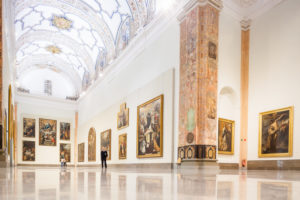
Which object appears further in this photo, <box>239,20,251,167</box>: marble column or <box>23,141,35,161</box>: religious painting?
<box>23,141,35,161</box>: religious painting

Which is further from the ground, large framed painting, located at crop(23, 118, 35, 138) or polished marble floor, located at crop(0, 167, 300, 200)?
polished marble floor, located at crop(0, 167, 300, 200)

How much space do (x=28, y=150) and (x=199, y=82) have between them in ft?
82.0

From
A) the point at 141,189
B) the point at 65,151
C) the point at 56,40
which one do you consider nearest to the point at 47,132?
the point at 65,151

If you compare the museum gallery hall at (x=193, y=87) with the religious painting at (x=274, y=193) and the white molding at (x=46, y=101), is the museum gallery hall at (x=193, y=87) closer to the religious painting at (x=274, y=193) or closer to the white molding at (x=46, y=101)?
the religious painting at (x=274, y=193)

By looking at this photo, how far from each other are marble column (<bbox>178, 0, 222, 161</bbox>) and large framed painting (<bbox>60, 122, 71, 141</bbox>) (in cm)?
2327

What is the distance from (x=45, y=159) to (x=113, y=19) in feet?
61.9

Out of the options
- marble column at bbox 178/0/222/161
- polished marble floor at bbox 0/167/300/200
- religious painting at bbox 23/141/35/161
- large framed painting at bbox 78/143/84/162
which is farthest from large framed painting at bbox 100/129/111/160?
polished marble floor at bbox 0/167/300/200

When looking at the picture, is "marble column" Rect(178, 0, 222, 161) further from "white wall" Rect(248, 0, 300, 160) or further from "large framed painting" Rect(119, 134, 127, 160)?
"large framed painting" Rect(119, 134, 127, 160)

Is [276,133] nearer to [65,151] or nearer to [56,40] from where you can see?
[56,40]

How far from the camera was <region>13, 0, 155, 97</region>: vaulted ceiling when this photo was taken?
61.1 feet

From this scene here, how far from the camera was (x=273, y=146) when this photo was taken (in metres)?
10.3

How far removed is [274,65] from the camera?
10836 millimetres

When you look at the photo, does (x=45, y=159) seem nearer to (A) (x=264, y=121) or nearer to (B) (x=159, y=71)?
(B) (x=159, y=71)

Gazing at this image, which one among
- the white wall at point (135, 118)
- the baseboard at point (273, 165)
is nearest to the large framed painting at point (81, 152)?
the white wall at point (135, 118)
